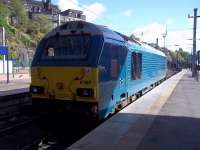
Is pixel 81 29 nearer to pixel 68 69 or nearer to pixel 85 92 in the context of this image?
pixel 68 69

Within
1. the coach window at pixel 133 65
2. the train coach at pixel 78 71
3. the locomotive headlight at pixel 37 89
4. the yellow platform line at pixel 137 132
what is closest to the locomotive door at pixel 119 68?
the train coach at pixel 78 71

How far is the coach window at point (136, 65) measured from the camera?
497 inches

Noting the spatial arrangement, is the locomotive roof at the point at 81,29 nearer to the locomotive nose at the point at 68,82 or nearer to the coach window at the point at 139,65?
the locomotive nose at the point at 68,82

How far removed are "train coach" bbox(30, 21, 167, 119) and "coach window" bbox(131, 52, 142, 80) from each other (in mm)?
1845

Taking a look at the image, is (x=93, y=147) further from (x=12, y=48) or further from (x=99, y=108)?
(x=12, y=48)

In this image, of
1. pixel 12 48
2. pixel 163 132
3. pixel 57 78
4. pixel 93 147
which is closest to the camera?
pixel 93 147

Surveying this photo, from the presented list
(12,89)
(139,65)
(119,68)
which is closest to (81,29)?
(119,68)

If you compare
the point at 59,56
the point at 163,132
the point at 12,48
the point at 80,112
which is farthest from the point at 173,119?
the point at 12,48

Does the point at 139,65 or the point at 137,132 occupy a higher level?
the point at 139,65

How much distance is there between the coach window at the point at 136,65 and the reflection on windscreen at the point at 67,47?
3281 mm

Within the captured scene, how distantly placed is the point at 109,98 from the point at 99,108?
2.85 ft

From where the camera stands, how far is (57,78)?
9.38 meters

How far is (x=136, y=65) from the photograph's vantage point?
13.3 metres

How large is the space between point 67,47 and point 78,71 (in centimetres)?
106
